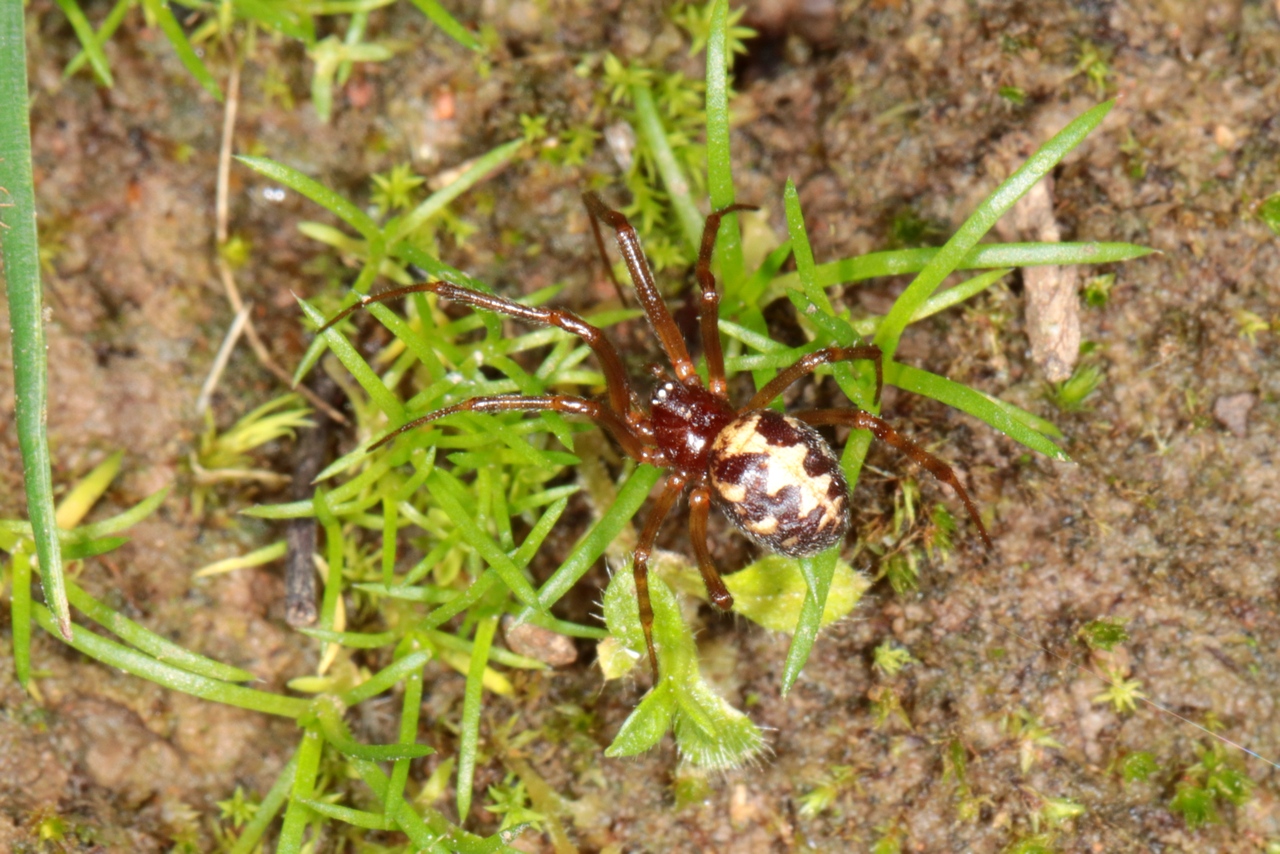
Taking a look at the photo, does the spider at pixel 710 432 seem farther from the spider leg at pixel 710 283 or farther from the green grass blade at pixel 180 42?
the green grass blade at pixel 180 42

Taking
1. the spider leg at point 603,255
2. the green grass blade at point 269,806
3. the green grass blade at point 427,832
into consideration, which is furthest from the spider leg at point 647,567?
the green grass blade at point 269,806

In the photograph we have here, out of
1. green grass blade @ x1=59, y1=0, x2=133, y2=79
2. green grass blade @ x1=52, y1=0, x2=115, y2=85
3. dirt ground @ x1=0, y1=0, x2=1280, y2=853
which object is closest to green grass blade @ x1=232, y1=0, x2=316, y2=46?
dirt ground @ x1=0, y1=0, x2=1280, y2=853

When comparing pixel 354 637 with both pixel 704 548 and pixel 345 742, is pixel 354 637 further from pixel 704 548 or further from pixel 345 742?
pixel 704 548

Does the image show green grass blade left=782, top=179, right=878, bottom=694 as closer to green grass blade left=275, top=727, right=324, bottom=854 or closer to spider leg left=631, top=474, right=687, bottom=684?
spider leg left=631, top=474, right=687, bottom=684

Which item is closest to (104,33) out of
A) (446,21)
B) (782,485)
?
(446,21)

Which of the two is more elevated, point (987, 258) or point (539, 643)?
point (987, 258)

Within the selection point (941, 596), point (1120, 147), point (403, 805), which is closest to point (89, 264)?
point (403, 805)

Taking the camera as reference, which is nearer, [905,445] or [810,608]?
[810,608]
